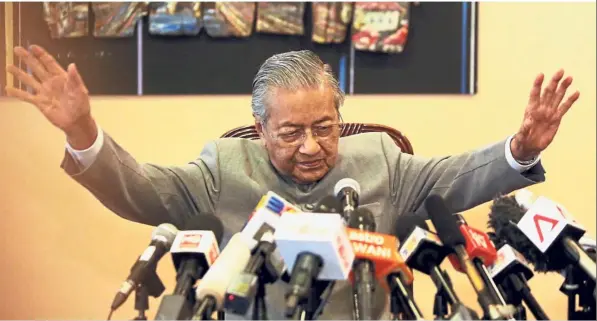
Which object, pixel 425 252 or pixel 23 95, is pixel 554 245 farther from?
pixel 23 95

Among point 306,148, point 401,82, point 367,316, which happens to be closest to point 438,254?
point 367,316

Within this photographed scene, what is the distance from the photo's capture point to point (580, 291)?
1.37m

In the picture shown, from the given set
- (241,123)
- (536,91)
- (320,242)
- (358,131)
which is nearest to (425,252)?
(320,242)

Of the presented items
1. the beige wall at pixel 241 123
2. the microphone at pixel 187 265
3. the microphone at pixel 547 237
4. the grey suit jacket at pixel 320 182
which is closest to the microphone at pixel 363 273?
the microphone at pixel 187 265

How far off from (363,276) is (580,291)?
54 cm

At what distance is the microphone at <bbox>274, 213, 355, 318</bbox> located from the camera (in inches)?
39.5

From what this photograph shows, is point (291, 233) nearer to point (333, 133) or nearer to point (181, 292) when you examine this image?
point (181, 292)

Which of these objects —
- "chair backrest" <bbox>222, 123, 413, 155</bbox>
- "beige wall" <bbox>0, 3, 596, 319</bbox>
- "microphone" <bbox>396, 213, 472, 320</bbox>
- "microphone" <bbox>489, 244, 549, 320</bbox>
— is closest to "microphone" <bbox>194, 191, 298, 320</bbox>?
"microphone" <bbox>396, 213, 472, 320</bbox>

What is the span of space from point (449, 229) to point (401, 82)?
178 centimetres

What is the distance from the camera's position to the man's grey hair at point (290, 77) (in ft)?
5.67

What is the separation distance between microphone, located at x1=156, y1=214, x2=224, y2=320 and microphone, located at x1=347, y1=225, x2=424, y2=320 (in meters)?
0.24

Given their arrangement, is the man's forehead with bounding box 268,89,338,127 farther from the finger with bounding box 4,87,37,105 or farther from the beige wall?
the beige wall

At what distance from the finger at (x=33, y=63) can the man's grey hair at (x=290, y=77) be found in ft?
1.80

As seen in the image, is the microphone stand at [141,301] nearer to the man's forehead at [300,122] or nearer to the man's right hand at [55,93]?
the man's right hand at [55,93]
